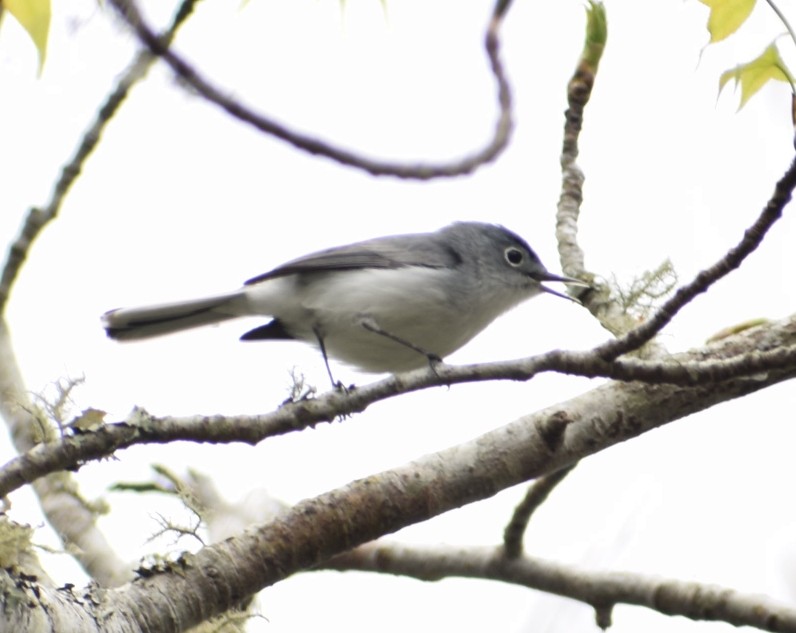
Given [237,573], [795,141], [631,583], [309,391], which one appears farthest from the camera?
[631,583]

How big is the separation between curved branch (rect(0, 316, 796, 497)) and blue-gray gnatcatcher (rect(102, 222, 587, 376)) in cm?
129

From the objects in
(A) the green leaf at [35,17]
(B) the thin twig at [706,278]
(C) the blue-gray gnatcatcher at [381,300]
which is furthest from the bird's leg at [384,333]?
(A) the green leaf at [35,17]

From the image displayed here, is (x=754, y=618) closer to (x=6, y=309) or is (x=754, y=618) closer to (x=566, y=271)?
(x=566, y=271)

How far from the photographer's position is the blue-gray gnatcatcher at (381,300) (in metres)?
3.88

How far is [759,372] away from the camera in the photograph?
221cm

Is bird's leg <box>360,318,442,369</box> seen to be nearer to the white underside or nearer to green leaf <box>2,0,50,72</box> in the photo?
the white underside

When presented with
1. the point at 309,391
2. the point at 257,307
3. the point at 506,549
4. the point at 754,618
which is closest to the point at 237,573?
the point at 309,391

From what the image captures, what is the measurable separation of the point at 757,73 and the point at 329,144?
1.03 metres

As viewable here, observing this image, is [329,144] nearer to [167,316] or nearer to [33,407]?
[33,407]

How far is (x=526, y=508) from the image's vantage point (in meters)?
2.90

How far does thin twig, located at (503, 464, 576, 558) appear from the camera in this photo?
2.76 metres

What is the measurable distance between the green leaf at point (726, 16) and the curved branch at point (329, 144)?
81 cm

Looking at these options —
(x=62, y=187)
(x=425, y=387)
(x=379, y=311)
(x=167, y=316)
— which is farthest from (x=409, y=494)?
(x=167, y=316)

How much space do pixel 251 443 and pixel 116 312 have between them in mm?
2118
